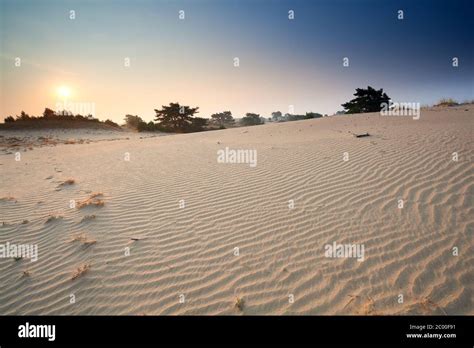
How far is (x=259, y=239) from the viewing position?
12.5ft

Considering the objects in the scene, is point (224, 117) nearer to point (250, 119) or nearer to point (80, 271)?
point (250, 119)

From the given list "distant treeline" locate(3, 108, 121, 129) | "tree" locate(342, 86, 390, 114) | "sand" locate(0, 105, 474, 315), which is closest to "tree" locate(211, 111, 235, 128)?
"distant treeline" locate(3, 108, 121, 129)

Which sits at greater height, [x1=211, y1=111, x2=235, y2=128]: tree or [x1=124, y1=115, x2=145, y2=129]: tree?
[x1=211, y1=111, x2=235, y2=128]: tree

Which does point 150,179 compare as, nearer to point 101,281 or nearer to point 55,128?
point 101,281

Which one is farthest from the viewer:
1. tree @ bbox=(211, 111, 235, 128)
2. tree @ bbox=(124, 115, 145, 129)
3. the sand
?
tree @ bbox=(211, 111, 235, 128)

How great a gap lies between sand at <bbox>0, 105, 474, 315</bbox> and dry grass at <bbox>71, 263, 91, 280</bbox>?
0.5 inches

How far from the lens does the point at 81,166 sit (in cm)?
936

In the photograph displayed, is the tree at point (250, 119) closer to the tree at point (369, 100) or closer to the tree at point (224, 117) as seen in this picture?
the tree at point (224, 117)

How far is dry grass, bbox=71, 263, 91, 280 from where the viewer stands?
3.30m

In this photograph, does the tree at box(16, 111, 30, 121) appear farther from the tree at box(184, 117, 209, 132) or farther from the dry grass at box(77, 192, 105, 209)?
the dry grass at box(77, 192, 105, 209)

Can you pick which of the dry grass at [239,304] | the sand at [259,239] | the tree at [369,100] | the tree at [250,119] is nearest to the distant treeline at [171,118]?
the tree at [369,100]

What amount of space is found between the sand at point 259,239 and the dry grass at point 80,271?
0.01 m

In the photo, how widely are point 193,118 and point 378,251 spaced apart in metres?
35.0

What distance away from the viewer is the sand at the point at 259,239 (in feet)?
9.23
